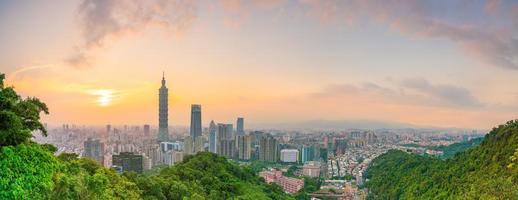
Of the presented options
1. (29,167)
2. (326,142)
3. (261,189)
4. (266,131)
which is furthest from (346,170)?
(29,167)

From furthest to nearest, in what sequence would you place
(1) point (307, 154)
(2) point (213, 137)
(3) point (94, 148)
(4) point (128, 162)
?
(1) point (307, 154), (2) point (213, 137), (3) point (94, 148), (4) point (128, 162)

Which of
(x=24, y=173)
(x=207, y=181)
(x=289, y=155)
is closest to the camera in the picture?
(x=24, y=173)

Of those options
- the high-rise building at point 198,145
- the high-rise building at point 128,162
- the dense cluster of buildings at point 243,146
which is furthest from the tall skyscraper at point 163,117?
the high-rise building at point 128,162

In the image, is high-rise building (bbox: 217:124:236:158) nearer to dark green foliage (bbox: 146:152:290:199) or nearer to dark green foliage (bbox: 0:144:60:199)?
dark green foliage (bbox: 146:152:290:199)

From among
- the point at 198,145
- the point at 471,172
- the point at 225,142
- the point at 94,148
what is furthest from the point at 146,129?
the point at 471,172

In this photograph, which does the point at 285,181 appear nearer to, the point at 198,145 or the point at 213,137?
the point at 198,145

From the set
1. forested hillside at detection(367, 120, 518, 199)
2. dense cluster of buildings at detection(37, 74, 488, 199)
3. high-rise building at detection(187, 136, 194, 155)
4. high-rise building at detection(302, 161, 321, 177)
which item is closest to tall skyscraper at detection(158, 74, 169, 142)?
dense cluster of buildings at detection(37, 74, 488, 199)

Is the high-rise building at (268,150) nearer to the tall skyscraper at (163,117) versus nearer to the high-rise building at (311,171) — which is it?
the high-rise building at (311,171)
